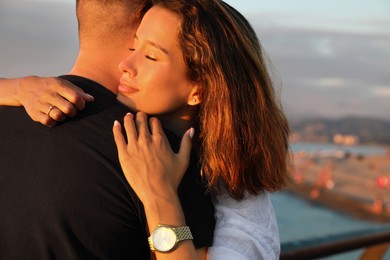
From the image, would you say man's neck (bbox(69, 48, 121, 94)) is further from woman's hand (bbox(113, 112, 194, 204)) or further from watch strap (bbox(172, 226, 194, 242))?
watch strap (bbox(172, 226, 194, 242))

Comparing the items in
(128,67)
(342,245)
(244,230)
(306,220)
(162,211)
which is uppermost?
(128,67)

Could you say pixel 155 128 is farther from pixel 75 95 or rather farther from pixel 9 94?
pixel 9 94

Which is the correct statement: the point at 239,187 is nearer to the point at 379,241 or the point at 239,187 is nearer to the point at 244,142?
the point at 244,142

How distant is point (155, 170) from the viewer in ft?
5.11

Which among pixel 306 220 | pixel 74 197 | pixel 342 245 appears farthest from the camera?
pixel 306 220

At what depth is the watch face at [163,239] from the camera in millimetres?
1475

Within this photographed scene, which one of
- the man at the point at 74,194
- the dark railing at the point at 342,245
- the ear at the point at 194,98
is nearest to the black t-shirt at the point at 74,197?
the man at the point at 74,194

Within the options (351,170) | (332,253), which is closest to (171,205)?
(332,253)

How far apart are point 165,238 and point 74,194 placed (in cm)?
25

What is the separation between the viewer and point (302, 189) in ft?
268

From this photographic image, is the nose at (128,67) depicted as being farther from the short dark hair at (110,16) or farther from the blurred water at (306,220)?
the blurred water at (306,220)

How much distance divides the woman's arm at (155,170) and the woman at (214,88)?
0.22ft

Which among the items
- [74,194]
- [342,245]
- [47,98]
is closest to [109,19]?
[47,98]

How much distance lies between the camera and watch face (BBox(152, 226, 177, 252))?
58.1 inches
